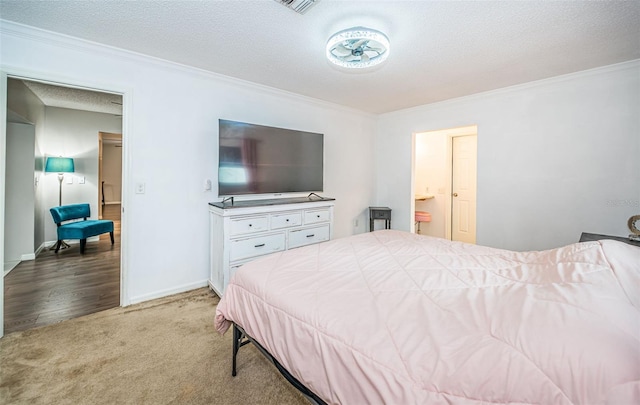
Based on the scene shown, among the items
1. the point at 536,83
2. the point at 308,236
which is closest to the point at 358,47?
the point at 308,236

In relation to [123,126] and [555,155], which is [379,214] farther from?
[123,126]

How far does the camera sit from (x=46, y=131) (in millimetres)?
4711

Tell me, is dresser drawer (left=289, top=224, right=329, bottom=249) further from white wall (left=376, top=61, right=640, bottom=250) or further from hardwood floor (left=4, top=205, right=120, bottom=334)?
white wall (left=376, top=61, right=640, bottom=250)

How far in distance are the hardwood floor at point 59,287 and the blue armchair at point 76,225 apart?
0.97 ft

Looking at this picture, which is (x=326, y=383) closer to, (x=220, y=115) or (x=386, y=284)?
(x=386, y=284)

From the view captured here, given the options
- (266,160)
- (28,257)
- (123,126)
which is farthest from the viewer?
(28,257)

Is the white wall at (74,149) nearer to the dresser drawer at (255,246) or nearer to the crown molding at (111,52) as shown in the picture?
the crown molding at (111,52)

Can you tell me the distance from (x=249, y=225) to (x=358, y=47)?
1961mm

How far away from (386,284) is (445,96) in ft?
11.1

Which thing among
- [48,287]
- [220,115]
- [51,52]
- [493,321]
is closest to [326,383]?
[493,321]

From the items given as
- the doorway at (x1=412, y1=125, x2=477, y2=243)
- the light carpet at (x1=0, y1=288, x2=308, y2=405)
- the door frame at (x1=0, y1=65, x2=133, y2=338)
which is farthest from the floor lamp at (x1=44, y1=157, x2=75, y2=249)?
the doorway at (x1=412, y1=125, x2=477, y2=243)

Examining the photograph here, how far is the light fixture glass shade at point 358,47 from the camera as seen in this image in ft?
6.38

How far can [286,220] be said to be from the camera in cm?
317

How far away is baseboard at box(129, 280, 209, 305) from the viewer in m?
2.66
